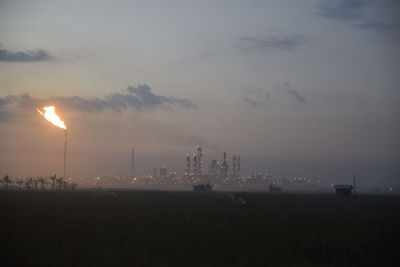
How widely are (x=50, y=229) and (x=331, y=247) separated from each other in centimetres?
1794

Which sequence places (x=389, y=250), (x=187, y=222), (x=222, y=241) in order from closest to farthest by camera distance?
1. (x=389, y=250)
2. (x=222, y=241)
3. (x=187, y=222)

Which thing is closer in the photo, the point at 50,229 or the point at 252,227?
the point at 50,229

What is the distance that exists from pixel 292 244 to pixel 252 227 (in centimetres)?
885

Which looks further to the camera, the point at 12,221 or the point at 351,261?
the point at 12,221

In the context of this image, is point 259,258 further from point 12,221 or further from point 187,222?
point 12,221

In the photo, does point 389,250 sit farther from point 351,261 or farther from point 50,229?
point 50,229

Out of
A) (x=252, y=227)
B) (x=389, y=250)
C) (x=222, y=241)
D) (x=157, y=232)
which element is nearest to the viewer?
(x=389, y=250)

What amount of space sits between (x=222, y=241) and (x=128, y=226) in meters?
9.99

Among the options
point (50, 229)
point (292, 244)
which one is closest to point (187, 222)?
point (50, 229)

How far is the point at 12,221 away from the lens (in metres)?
38.5

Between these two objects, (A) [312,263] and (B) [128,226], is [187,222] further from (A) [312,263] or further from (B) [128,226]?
(A) [312,263]

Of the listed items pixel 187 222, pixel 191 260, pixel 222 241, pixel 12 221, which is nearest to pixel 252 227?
pixel 187 222

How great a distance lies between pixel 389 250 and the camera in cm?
2639

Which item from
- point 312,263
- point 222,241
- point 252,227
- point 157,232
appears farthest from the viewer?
point 252,227
